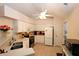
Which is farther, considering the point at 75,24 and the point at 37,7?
the point at 37,7

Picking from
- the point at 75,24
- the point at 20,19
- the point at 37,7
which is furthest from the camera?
the point at 20,19

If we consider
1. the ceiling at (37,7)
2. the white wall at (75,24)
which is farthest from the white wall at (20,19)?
the white wall at (75,24)

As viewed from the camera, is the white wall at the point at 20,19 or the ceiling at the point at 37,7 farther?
the white wall at the point at 20,19

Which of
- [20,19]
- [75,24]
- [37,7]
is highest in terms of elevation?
[37,7]

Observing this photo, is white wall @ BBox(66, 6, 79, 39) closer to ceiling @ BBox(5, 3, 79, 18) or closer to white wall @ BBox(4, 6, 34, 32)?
ceiling @ BBox(5, 3, 79, 18)

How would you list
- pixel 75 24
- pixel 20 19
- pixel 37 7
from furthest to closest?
pixel 20 19, pixel 37 7, pixel 75 24

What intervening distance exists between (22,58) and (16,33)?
9.70 ft

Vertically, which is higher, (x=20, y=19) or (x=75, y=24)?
(x=20, y=19)

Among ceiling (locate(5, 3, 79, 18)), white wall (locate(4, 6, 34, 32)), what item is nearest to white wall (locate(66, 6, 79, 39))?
ceiling (locate(5, 3, 79, 18))

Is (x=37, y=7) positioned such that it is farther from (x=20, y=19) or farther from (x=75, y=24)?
(x=75, y=24)

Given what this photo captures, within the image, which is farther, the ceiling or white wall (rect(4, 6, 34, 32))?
white wall (rect(4, 6, 34, 32))

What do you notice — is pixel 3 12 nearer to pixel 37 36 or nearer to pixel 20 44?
pixel 20 44

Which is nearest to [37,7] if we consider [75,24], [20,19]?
[20,19]

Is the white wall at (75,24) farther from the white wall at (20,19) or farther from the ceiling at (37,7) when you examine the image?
the white wall at (20,19)
